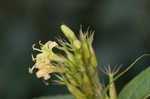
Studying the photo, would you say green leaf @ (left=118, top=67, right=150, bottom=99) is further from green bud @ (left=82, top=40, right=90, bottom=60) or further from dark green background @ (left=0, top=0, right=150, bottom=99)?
dark green background @ (left=0, top=0, right=150, bottom=99)

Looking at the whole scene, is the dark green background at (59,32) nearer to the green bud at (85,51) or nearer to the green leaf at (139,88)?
the green leaf at (139,88)

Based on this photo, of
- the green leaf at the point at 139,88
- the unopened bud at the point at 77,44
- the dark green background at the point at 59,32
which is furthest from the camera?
the dark green background at the point at 59,32

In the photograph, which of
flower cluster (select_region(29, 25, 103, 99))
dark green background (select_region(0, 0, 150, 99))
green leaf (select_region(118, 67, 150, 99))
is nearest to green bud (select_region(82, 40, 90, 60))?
flower cluster (select_region(29, 25, 103, 99))

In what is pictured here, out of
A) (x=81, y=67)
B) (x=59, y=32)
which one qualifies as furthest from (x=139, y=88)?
(x=59, y=32)

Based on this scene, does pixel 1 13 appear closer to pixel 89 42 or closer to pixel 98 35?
pixel 98 35

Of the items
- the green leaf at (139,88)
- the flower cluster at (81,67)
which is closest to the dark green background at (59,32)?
the green leaf at (139,88)
